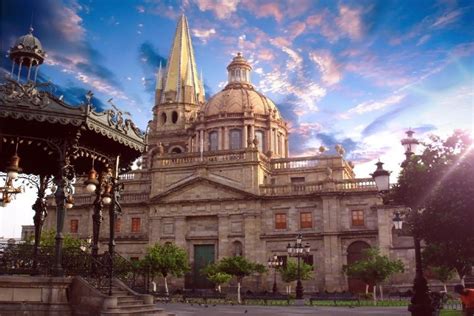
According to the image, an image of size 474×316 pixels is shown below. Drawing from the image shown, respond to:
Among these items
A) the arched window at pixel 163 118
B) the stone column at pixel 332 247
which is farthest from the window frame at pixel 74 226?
the stone column at pixel 332 247

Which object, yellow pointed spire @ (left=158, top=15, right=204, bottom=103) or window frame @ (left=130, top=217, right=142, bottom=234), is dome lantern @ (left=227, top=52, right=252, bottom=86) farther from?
window frame @ (left=130, top=217, right=142, bottom=234)

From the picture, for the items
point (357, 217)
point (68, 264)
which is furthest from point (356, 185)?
point (68, 264)

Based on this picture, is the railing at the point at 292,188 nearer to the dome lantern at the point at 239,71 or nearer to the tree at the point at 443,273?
the tree at the point at 443,273

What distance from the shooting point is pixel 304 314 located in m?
21.0

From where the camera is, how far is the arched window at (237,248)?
43812mm

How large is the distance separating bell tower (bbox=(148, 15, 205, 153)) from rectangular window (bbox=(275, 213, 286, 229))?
17.3 meters

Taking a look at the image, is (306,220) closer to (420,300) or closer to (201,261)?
(201,261)

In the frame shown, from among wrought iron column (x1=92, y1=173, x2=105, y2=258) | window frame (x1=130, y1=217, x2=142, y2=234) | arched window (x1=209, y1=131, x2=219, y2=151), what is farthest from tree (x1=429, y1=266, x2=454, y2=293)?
wrought iron column (x1=92, y1=173, x2=105, y2=258)

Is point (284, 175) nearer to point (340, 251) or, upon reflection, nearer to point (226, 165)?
point (226, 165)

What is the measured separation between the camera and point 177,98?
62.2 m

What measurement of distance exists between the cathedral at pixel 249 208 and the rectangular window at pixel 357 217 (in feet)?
0.26

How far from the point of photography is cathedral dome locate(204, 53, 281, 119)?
5294cm

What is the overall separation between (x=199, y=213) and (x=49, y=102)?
32417 mm

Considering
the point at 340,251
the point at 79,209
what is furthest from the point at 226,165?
the point at 79,209
